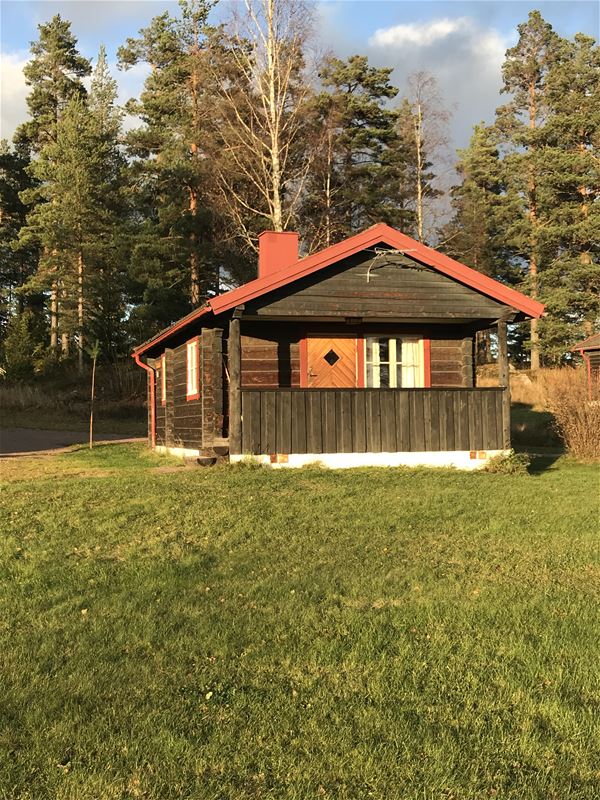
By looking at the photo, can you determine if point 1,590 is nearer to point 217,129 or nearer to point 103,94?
point 217,129

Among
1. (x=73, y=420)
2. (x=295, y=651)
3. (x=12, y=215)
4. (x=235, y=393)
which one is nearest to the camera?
(x=295, y=651)

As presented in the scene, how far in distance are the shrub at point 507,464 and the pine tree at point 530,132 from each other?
80.5 feet

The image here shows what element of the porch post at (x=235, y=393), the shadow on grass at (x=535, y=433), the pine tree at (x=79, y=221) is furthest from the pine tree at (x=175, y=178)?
the porch post at (x=235, y=393)

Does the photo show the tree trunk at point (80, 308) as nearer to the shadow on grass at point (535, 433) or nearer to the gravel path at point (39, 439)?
the gravel path at point (39, 439)

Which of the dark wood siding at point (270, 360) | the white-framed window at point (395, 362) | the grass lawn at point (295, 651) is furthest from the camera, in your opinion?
the white-framed window at point (395, 362)

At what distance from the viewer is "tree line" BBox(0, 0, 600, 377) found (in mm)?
28453

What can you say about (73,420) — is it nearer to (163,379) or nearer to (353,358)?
(163,379)

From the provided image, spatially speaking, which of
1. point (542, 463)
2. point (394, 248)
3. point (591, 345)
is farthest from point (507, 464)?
point (591, 345)

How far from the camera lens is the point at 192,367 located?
46.9 ft

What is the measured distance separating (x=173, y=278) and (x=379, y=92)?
1448 centimetres

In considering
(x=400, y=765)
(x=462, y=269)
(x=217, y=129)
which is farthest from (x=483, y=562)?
(x=217, y=129)

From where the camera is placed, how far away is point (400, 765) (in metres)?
2.82

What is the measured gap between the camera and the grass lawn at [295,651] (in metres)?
2.82

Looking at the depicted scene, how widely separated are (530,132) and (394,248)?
27.7 metres
